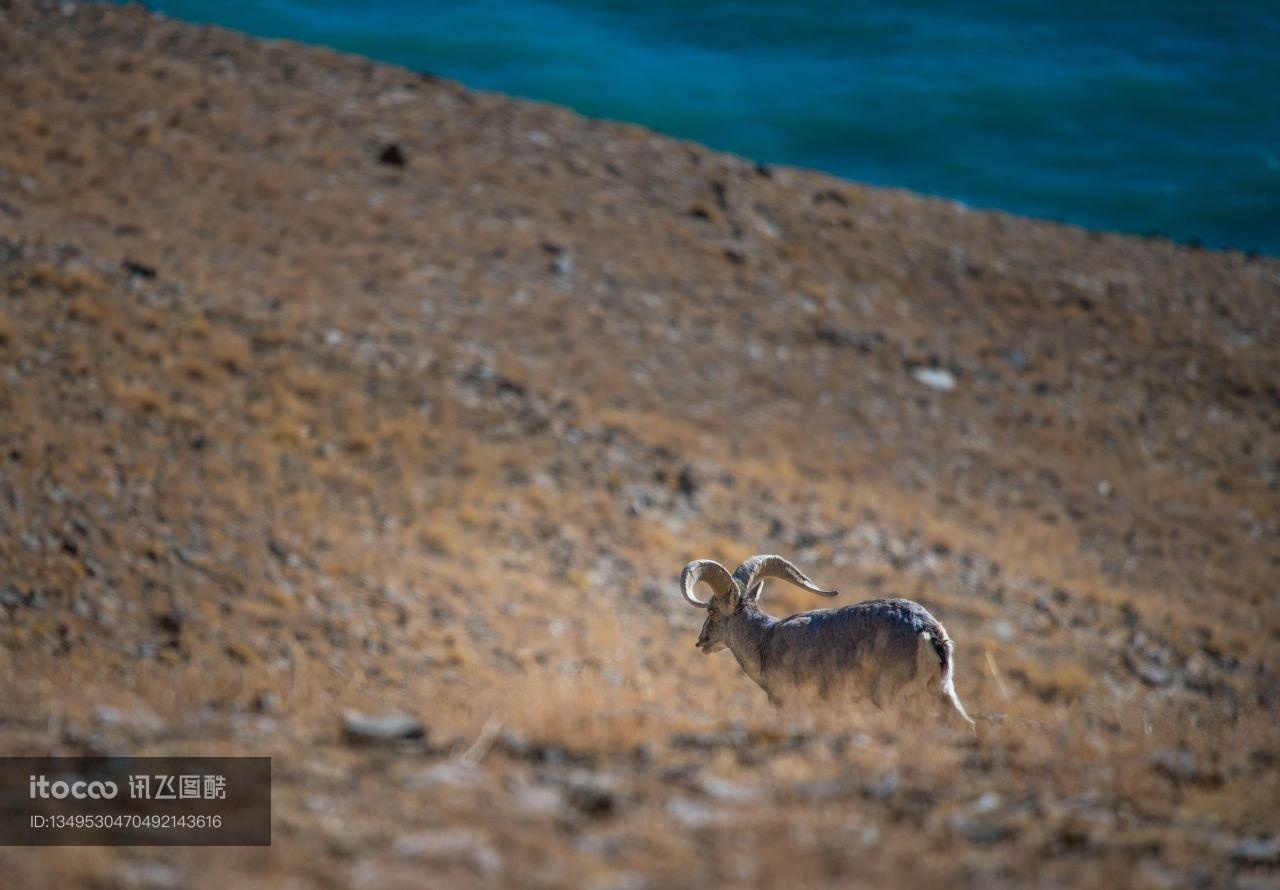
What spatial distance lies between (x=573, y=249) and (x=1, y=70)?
45.6ft

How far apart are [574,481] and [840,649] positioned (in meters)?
11.3

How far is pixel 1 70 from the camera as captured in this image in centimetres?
3048

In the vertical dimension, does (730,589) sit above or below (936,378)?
below

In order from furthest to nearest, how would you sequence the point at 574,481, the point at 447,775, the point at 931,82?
1. the point at 931,82
2. the point at 574,481
3. the point at 447,775

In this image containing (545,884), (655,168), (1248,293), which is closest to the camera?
(545,884)

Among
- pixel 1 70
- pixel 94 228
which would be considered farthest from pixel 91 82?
pixel 94 228

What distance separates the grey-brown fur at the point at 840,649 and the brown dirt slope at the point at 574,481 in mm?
718

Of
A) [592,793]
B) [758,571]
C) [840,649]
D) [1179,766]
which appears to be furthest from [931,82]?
[592,793]

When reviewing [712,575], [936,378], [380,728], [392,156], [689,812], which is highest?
[392,156]

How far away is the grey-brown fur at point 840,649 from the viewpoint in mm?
10078

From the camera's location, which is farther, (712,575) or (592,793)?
(712,575)

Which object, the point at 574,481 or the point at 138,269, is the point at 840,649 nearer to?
the point at 574,481

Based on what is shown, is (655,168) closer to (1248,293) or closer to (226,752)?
(1248,293)

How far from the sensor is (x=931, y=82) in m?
63.6
